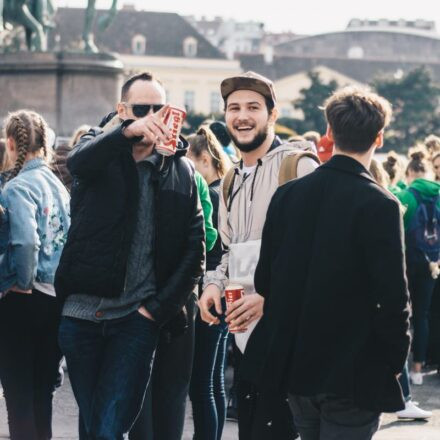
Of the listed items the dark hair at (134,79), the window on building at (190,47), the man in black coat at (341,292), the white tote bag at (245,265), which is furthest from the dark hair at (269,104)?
the window on building at (190,47)

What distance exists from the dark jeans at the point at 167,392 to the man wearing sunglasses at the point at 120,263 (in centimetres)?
35

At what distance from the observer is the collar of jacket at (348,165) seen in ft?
15.0

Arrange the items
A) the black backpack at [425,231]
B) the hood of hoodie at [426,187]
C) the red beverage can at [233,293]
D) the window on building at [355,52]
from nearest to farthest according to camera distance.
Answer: the red beverage can at [233,293] → the hood of hoodie at [426,187] → the black backpack at [425,231] → the window on building at [355,52]

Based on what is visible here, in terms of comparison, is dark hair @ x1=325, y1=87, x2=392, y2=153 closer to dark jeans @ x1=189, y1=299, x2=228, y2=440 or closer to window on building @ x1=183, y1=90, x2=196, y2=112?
dark jeans @ x1=189, y1=299, x2=228, y2=440

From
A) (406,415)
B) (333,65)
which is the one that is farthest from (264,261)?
(333,65)

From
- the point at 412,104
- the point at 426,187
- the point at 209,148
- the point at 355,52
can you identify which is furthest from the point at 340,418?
the point at 355,52

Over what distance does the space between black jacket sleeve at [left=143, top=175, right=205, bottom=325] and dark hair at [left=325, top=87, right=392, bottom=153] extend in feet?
3.50

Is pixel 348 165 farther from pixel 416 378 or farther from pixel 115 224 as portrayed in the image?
pixel 416 378

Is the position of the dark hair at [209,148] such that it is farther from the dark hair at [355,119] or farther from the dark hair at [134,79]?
the dark hair at [355,119]

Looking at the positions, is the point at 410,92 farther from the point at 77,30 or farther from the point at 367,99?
the point at 367,99

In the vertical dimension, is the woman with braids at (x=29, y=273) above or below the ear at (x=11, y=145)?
below

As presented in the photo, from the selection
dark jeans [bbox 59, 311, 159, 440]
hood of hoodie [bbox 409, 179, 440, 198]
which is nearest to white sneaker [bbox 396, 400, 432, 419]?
hood of hoodie [bbox 409, 179, 440, 198]

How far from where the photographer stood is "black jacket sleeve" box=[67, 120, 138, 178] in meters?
5.17

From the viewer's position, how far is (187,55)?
324 ft
